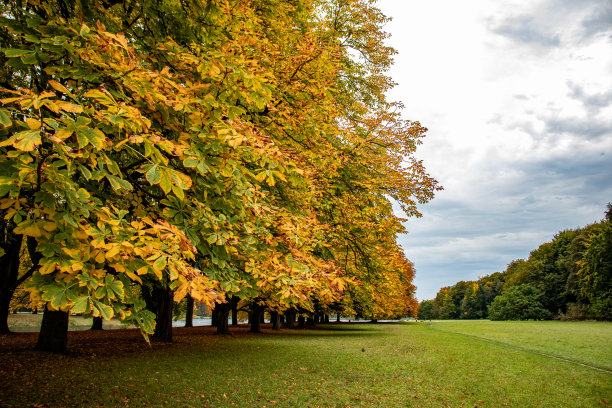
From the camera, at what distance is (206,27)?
5266mm

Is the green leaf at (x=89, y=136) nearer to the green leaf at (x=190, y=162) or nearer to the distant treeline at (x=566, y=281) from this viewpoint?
the green leaf at (x=190, y=162)

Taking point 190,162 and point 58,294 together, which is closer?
point 58,294

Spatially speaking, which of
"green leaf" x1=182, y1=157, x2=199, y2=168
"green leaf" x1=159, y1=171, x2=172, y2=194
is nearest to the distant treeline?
"green leaf" x1=182, y1=157, x2=199, y2=168

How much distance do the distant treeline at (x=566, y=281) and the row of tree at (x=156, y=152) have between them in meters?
46.3

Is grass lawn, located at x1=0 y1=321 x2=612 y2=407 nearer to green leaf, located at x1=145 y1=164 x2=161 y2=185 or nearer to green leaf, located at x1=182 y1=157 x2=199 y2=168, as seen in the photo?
green leaf, located at x1=182 y1=157 x2=199 y2=168

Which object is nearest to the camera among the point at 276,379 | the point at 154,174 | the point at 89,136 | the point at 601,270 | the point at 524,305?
the point at 89,136

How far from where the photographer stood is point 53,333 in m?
10.7

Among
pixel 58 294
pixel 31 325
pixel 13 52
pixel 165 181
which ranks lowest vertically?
pixel 31 325

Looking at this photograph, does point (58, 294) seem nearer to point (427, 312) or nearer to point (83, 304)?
point (83, 304)

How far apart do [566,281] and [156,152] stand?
84153 millimetres

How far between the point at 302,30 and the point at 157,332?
14.4 m

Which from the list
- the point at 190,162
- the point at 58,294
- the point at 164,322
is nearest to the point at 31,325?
the point at 164,322

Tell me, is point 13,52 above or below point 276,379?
above

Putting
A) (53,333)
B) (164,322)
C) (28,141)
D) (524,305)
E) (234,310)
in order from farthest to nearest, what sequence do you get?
(524,305), (234,310), (164,322), (53,333), (28,141)
